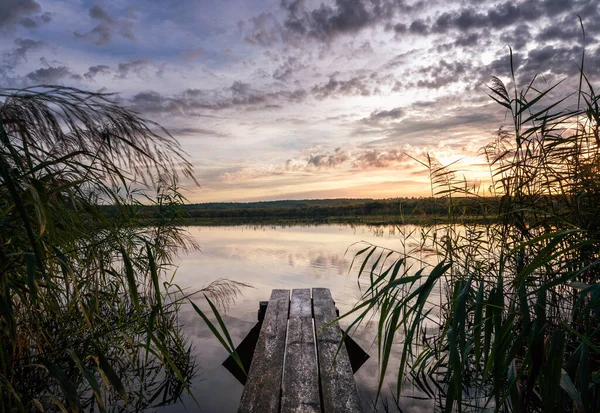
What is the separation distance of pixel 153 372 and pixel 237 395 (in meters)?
1.03

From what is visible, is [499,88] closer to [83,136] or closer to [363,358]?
[83,136]

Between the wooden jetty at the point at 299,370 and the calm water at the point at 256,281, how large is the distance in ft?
2.30

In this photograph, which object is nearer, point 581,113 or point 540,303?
point 540,303

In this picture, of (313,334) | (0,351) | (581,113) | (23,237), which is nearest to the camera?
(0,351)

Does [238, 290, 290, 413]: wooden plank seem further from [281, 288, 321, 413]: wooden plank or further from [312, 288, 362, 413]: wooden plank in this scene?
[312, 288, 362, 413]: wooden plank

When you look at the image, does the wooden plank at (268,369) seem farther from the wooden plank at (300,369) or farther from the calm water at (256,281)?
the calm water at (256,281)

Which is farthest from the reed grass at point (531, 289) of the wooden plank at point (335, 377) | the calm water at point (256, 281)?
the calm water at point (256, 281)

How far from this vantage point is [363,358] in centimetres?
478

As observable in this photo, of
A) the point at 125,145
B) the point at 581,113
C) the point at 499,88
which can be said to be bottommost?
the point at 125,145

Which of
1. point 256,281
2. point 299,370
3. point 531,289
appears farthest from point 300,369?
Answer: point 256,281

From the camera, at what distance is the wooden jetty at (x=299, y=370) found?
272cm

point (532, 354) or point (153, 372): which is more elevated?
point (532, 354)

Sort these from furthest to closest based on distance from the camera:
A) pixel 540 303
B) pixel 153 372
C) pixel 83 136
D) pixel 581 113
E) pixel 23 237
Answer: pixel 153 372 → pixel 581 113 → pixel 23 237 → pixel 83 136 → pixel 540 303

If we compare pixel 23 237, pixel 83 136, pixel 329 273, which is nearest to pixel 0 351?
pixel 23 237
